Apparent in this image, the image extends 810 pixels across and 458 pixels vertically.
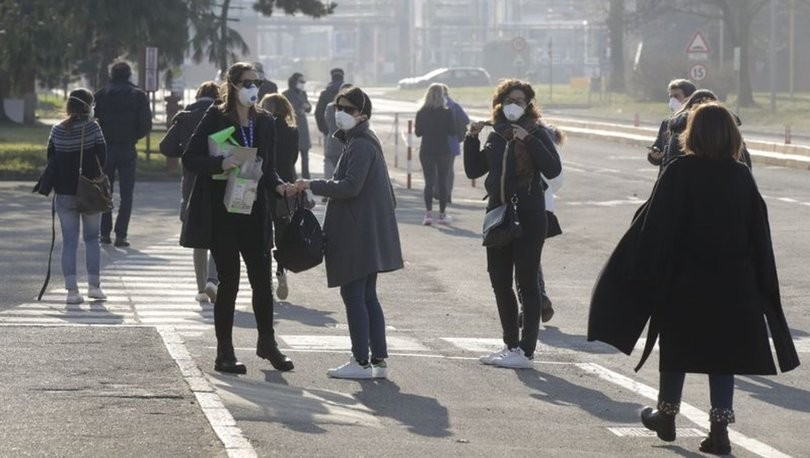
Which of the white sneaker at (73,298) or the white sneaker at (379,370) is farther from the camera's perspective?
the white sneaker at (73,298)

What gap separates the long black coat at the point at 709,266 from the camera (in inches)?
319

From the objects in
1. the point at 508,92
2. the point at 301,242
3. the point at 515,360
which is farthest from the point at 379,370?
the point at 508,92

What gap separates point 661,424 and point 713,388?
0.30m

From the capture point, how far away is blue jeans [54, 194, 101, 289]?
1412 cm

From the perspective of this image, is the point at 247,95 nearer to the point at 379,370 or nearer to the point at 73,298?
the point at 379,370

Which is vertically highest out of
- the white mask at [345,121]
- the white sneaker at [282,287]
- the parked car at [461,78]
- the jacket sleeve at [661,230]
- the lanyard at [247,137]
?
the parked car at [461,78]

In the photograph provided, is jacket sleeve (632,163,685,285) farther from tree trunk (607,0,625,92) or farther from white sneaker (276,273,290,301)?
tree trunk (607,0,625,92)

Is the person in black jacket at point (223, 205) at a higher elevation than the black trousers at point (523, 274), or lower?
higher

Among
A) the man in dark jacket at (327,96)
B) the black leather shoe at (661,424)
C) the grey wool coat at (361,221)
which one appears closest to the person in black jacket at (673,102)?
the grey wool coat at (361,221)

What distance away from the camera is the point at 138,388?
9.39m

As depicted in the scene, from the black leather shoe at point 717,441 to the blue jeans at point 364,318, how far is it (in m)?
2.67

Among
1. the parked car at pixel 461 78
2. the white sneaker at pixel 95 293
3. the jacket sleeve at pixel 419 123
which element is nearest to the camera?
the white sneaker at pixel 95 293

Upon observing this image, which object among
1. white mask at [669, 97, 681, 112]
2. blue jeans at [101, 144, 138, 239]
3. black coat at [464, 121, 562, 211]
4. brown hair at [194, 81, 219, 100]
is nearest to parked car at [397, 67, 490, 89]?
blue jeans at [101, 144, 138, 239]

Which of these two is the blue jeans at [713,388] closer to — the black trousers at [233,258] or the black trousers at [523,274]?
the black trousers at [523,274]
